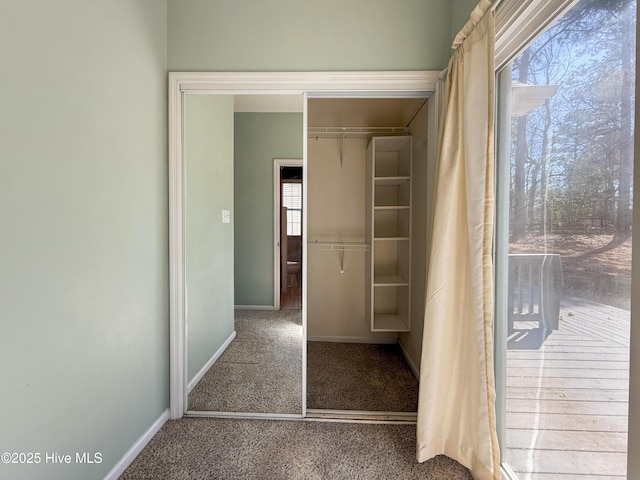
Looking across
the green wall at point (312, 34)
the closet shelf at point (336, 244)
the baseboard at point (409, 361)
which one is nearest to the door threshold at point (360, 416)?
the baseboard at point (409, 361)

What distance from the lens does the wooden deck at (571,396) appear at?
0.85 meters

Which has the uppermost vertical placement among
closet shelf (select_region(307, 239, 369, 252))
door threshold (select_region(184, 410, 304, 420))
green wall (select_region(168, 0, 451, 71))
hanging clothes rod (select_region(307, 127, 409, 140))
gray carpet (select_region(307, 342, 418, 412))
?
green wall (select_region(168, 0, 451, 71))

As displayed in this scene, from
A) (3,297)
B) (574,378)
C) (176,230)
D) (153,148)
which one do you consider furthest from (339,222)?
(3,297)

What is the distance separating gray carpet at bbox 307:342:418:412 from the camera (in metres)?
1.94

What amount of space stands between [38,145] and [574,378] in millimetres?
2035

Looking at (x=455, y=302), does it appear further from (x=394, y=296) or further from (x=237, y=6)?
(x=237, y=6)

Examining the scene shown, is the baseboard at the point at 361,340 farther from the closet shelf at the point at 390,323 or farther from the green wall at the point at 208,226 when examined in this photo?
the green wall at the point at 208,226

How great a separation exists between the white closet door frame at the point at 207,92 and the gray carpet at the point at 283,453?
19 cm

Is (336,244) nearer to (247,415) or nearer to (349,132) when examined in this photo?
(349,132)

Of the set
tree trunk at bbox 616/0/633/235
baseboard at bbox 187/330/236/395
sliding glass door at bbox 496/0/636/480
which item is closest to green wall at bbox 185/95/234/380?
baseboard at bbox 187/330/236/395

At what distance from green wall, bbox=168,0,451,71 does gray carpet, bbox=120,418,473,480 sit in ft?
7.19

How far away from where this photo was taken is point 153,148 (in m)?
1.63

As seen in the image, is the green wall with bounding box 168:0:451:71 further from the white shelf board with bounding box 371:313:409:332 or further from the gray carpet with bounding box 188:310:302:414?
the white shelf board with bounding box 371:313:409:332

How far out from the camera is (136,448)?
4.86ft
